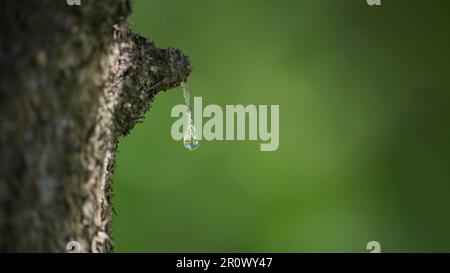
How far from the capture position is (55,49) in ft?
3.65

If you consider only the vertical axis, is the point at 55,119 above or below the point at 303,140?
below

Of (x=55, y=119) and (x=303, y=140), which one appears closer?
(x=55, y=119)

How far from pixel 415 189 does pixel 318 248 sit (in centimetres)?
75

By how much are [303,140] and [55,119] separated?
3569 millimetres

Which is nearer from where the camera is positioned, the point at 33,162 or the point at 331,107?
the point at 33,162

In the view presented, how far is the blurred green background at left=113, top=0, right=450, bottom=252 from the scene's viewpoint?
14.2ft

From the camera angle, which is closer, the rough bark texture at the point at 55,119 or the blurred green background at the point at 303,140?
the rough bark texture at the point at 55,119

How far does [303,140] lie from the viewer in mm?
4586

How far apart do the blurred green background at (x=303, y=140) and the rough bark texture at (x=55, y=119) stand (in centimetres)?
297

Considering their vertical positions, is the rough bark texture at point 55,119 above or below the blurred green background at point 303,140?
below

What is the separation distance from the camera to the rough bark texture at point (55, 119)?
105 cm
